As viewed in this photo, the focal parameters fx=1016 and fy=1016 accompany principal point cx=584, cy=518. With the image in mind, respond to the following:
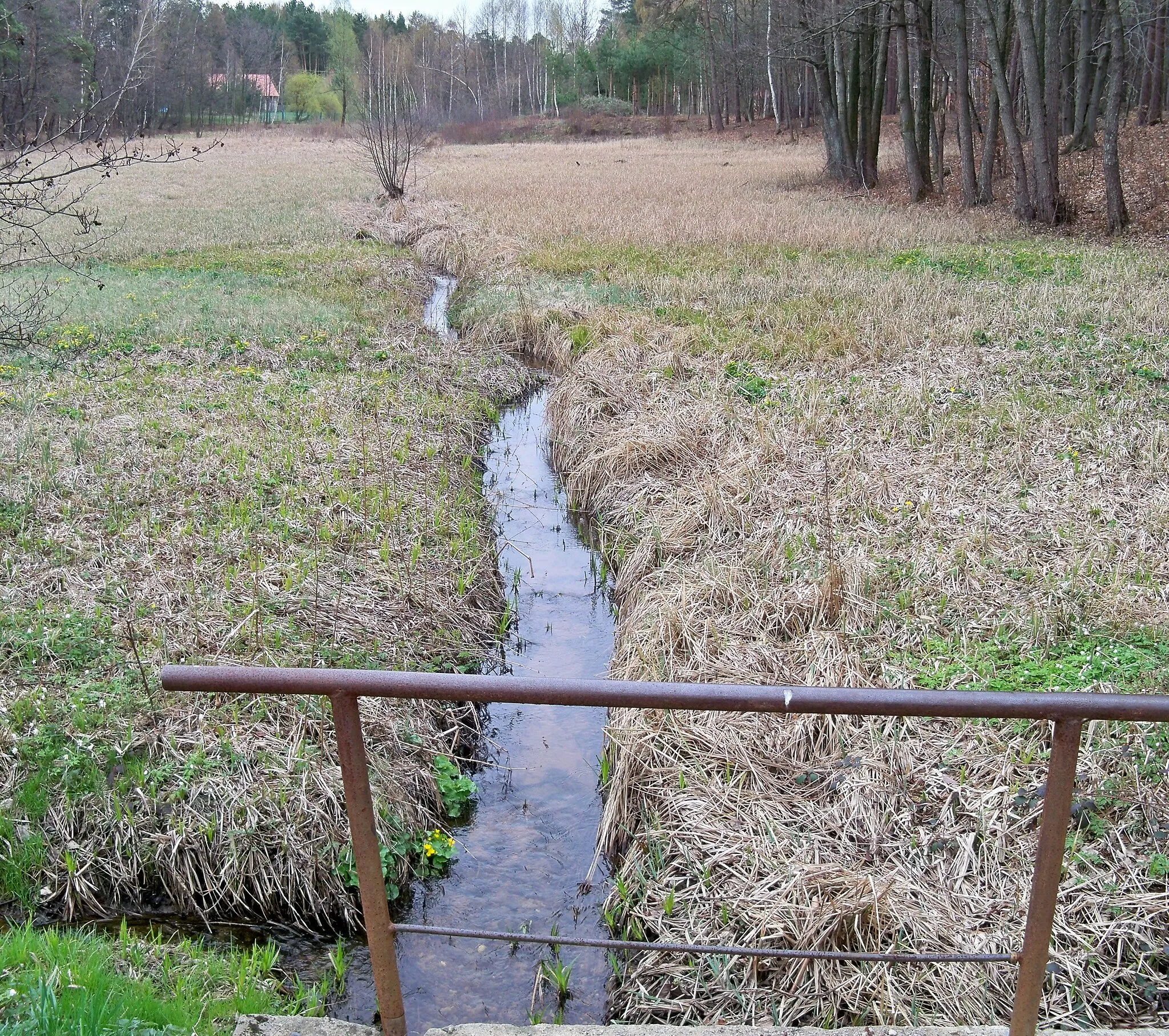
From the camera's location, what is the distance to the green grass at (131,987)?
2.46 meters

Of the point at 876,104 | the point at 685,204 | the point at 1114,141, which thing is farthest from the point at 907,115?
the point at 1114,141

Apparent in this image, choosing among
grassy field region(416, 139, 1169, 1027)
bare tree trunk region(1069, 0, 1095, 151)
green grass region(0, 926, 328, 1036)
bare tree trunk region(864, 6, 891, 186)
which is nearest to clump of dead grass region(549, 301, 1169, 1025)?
grassy field region(416, 139, 1169, 1027)

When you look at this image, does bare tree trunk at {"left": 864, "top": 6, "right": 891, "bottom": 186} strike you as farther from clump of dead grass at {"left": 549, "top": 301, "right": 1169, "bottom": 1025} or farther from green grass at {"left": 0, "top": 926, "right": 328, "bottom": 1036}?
green grass at {"left": 0, "top": 926, "right": 328, "bottom": 1036}

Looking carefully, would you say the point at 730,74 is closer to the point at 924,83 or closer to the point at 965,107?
the point at 924,83

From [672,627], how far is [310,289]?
34.2ft

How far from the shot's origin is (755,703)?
198cm

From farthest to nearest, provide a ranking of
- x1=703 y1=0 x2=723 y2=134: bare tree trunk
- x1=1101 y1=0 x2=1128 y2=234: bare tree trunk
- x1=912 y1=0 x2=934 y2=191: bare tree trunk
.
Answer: x1=703 y1=0 x2=723 y2=134: bare tree trunk < x1=912 y1=0 x2=934 y2=191: bare tree trunk < x1=1101 y1=0 x2=1128 y2=234: bare tree trunk

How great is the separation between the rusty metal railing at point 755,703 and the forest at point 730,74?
3.83 m

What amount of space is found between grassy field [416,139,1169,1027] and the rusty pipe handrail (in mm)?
2024

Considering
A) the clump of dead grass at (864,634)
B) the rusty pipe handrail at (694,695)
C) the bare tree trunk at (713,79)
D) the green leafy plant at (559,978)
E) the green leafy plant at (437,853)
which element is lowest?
the green leafy plant at (559,978)

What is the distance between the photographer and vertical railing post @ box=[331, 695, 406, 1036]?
216 centimetres

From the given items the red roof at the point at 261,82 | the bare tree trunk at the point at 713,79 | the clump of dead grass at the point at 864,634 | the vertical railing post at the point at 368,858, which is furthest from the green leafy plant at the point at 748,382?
the red roof at the point at 261,82

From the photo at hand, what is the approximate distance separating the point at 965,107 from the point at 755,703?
20893 millimetres

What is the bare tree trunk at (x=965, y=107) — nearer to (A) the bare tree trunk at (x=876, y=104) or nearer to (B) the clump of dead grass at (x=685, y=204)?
(B) the clump of dead grass at (x=685, y=204)
